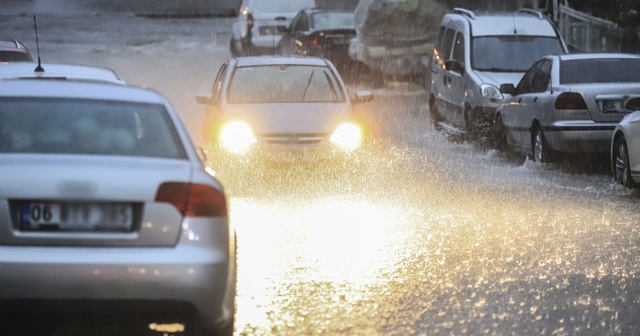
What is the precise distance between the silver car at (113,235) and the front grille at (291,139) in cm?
744

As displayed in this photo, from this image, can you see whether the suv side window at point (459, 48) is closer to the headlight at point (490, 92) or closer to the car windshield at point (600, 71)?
the headlight at point (490, 92)

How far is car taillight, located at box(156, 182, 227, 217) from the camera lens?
608 centimetres

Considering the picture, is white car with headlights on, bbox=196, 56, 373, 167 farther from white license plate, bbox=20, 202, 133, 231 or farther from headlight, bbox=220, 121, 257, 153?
white license plate, bbox=20, 202, 133, 231

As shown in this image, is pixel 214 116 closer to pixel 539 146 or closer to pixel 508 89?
pixel 539 146

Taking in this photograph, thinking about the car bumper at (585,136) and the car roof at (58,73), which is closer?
the car roof at (58,73)

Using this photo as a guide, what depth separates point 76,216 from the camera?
5957 mm

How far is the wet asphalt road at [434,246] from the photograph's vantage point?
7430 mm

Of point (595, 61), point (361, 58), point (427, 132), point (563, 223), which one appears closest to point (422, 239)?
point (563, 223)

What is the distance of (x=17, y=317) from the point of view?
5.89 m

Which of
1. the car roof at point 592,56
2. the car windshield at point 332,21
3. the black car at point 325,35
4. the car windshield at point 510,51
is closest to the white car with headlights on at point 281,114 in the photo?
the car roof at point 592,56

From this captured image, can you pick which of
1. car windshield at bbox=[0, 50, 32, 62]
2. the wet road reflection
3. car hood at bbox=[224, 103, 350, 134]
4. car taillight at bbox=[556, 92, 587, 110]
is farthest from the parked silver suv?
car windshield at bbox=[0, 50, 32, 62]

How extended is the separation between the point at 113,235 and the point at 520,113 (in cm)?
1113

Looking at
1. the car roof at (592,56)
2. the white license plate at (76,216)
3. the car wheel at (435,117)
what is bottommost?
the car wheel at (435,117)

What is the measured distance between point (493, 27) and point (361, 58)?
7.99 m
